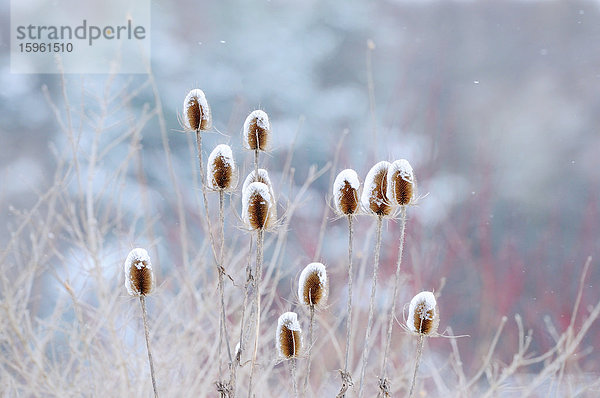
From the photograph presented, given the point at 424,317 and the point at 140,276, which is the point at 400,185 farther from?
the point at 140,276

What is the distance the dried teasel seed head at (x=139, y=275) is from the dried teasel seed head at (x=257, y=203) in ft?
0.29

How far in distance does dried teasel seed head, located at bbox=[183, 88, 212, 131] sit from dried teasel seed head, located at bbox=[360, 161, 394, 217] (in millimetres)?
155

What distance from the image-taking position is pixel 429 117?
10.6 feet

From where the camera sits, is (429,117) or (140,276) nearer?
(140,276)

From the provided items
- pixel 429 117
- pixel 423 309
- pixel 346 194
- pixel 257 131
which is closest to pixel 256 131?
pixel 257 131

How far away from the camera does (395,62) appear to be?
3.68 metres

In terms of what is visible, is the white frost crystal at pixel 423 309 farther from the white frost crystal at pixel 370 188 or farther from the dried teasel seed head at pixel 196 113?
the dried teasel seed head at pixel 196 113

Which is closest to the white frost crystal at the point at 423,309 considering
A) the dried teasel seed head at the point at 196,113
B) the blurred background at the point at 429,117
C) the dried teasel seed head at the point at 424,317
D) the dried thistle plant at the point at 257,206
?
the dried teasel seed head at the point at 424,317

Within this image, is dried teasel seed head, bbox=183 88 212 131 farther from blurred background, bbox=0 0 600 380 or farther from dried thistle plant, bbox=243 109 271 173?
blurred background, bbox=0 0 600 380

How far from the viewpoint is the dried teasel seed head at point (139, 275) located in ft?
1.80

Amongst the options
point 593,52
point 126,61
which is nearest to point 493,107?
point 593,52

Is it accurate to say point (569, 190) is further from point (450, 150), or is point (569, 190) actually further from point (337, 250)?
point (337, 250)

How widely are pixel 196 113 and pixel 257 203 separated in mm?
112

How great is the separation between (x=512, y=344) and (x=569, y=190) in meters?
0.81
